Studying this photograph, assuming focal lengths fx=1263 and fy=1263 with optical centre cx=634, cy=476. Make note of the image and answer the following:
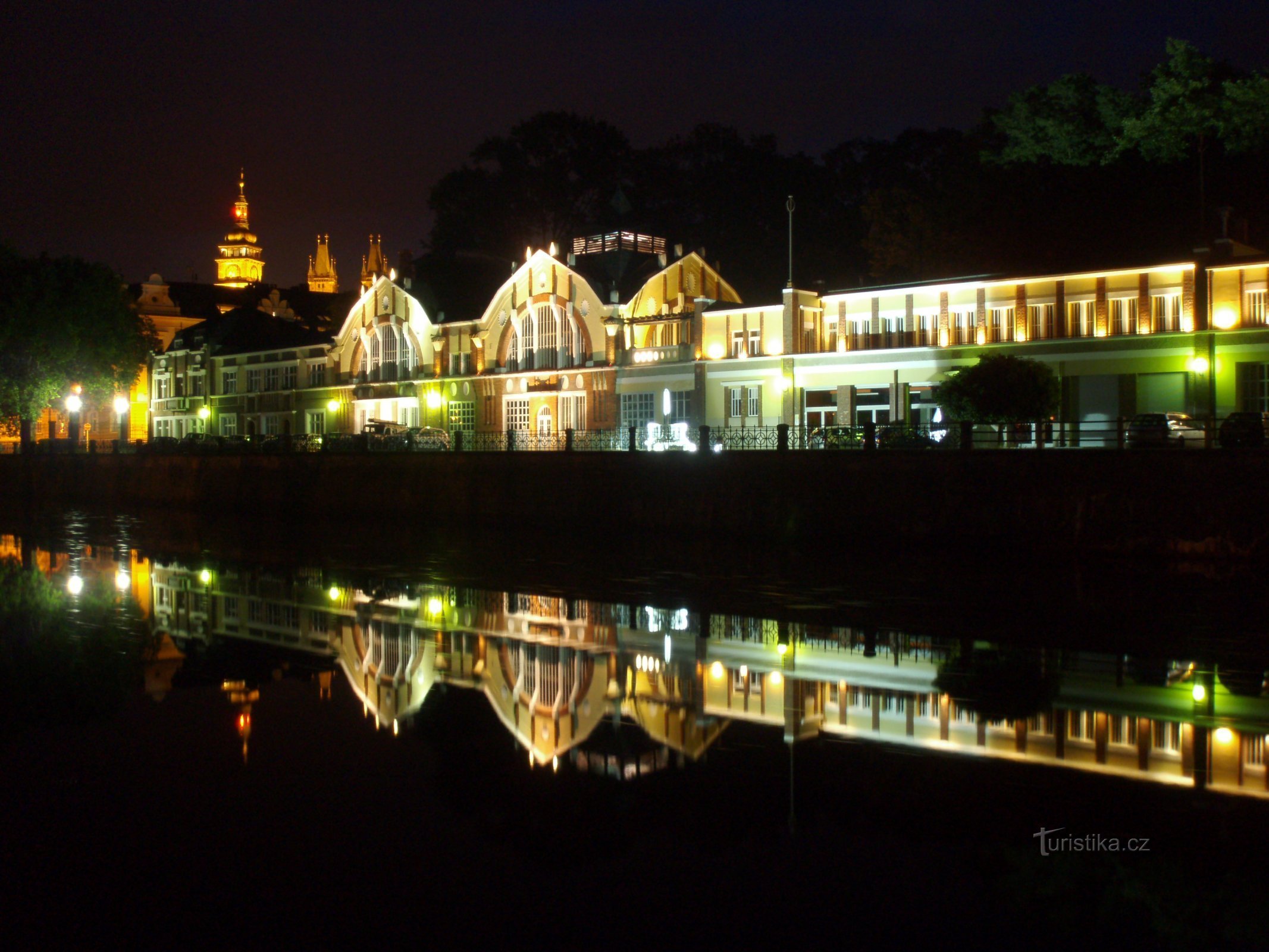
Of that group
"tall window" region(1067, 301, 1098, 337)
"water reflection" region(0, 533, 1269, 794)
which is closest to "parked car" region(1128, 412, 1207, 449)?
"tall window" region(1067, 301, 1098, 337)

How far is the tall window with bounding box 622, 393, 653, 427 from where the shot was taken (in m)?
52.8

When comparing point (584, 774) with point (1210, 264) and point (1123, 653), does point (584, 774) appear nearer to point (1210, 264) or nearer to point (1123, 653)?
point (1123, 653)

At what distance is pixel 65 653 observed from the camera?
58.1 feet

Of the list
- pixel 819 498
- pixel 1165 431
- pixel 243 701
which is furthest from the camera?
pixel 819 498

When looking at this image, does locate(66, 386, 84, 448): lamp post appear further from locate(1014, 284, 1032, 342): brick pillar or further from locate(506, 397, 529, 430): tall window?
locate(1014, 284, 1032, 342): brick pillar

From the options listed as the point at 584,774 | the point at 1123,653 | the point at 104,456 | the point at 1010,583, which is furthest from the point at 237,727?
the point at 104,456

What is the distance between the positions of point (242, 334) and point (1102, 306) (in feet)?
189

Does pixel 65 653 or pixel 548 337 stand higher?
pixel 548 337

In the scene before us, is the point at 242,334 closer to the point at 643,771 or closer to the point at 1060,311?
the point at 1060,311

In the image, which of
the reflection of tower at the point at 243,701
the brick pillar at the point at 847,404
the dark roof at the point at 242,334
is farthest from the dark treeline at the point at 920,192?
the reflection of tower at the point at 243,701

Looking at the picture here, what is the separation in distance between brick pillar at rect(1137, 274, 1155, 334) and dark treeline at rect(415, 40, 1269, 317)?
85 cm

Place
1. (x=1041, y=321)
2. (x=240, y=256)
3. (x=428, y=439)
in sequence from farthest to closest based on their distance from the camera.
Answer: (x=240, y=256) → (x=428, y=439) → (x=1041, y=321)

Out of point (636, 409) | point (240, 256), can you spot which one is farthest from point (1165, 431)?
point (240, 256)

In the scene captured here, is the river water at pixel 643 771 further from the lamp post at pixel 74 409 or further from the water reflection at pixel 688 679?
the lamp post at pixel 74 409
